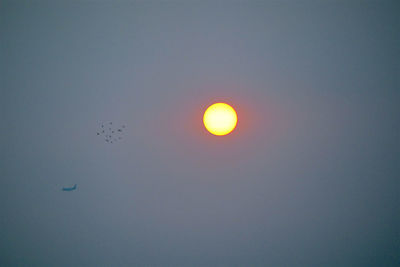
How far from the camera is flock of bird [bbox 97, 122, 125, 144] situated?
2365 mm

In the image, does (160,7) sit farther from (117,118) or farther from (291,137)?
(291,137)

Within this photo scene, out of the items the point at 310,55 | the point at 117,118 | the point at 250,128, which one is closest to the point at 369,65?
the point at 310,55

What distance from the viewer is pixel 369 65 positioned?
239 centimetres

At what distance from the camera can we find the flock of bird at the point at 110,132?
7.76 ft

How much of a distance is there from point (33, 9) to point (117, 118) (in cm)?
135

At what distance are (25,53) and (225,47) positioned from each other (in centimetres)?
200

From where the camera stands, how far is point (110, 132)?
237 centimetres

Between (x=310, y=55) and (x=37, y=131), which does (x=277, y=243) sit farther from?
(x=37, y=131)

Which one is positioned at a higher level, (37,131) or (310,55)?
(310,55)

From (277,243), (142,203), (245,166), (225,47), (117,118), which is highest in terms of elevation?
(225,47)

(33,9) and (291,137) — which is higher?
(33,9)

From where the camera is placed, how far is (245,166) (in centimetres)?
243

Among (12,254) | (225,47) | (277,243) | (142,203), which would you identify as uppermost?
(225,47)

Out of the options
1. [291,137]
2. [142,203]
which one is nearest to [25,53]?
[142,203]
